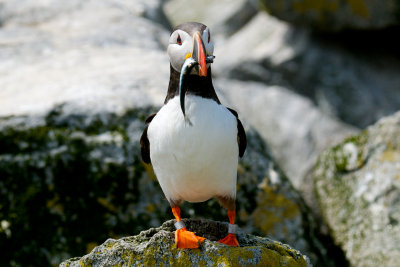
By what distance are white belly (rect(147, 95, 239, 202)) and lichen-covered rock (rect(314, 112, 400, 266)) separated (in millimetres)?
3472

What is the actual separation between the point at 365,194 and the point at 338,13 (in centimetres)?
590

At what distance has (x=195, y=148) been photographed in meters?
4.14

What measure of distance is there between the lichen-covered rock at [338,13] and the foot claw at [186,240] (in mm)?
9177

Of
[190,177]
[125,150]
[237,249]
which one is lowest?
[125,150]

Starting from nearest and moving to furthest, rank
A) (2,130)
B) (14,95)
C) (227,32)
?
(2,130) < (14,95) < (227,32)

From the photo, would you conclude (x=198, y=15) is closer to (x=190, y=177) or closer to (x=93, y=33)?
(x=93, y=33)

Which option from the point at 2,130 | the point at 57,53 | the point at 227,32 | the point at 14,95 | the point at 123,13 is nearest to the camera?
the point at 2,130

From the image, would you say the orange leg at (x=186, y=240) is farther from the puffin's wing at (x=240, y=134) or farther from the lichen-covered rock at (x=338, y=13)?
the lichen-covered rock at (x=338, y=13)

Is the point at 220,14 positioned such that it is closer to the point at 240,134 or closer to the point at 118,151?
the point at 118,151

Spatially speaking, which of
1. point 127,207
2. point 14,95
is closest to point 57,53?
point 14,95

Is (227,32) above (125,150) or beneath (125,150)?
beneath

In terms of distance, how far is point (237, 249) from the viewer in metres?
4.09

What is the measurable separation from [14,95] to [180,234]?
4.20 metres

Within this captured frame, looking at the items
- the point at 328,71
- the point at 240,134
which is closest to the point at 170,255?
the point at 240,134
